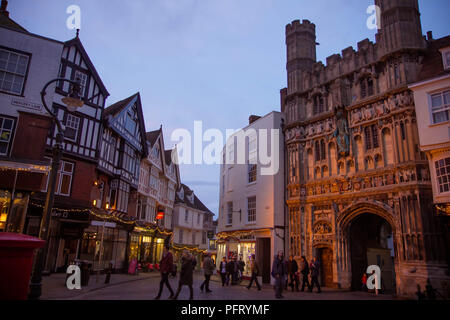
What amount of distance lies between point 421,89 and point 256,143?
13.3 m

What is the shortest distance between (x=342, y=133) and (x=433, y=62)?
597 cm

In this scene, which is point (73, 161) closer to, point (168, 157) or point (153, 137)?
point (153, 137)

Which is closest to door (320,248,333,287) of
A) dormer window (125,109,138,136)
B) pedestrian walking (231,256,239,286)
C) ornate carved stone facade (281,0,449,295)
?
ornate carved stone facade (281,0,449,295)

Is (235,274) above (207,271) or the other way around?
the other way around

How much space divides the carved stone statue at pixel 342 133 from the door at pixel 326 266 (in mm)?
6119

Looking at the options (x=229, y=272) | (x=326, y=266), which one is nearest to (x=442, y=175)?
(x=326, y=266)

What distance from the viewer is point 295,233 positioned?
→ 21.9 meters

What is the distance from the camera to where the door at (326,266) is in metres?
20.0

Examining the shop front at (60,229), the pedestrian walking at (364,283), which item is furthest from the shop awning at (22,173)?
the pedestrian walking at (364,283)

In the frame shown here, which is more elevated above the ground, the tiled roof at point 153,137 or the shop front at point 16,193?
the tiled roof at point 153,137

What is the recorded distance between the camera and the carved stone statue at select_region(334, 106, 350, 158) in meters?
20.0

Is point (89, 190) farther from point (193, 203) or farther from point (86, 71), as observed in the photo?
point (193, 203)

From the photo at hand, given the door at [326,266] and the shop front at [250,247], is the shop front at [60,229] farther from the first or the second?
the door at [326,266]

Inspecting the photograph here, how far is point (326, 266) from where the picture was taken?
804 inches
